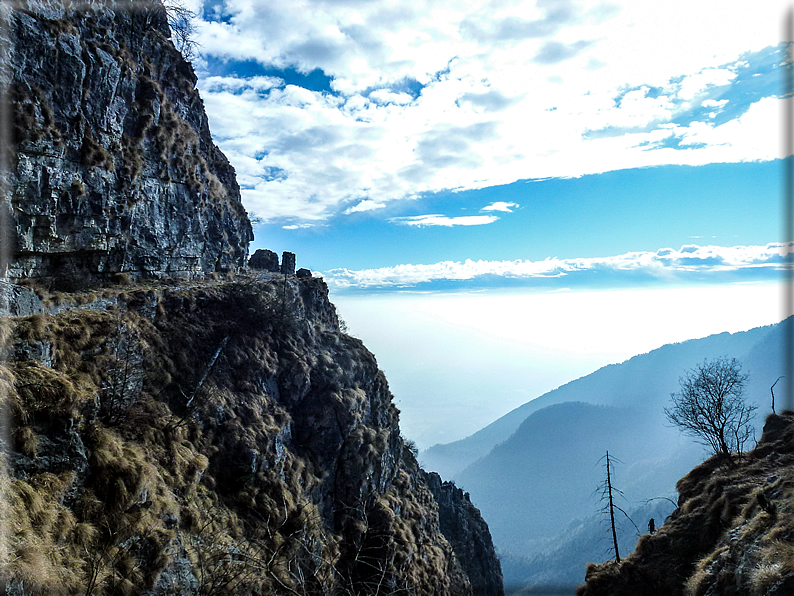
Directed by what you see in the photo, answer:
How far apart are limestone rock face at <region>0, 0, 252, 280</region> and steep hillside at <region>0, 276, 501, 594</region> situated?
216 inches

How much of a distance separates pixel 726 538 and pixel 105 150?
159ft

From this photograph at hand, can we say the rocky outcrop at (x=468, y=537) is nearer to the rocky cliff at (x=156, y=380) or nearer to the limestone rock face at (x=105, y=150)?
the rocky cliff at (x=156, y=380)

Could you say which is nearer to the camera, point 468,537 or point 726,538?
point 726,538

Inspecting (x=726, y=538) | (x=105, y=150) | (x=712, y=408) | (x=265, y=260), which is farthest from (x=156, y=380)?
(x=712, y=408)

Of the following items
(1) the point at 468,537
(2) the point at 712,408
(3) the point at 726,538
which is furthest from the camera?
(1) the point at 468,537

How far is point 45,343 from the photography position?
18.9 meters

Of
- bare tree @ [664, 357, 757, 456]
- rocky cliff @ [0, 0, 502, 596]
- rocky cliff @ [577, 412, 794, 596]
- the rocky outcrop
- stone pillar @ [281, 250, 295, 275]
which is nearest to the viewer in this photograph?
rocky cliff @ [0, 0, 502, 596]

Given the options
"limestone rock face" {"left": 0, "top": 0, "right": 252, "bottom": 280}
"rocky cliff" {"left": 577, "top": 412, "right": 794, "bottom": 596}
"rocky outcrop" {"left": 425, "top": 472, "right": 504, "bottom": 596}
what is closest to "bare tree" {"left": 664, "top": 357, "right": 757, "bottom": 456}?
"rocky cliff" {"left": 577, "top": 412, "right": 794, "bottom": 596}

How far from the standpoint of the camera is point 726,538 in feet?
69.3

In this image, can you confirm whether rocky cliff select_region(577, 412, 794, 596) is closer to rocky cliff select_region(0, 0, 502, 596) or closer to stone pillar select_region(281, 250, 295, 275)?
rocky cliff select_region(0, 0, 502, 596)

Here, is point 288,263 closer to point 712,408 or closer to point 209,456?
point 209,456

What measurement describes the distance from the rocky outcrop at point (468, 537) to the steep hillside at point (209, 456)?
3.74 feet

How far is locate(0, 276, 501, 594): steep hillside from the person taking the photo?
1441 cm

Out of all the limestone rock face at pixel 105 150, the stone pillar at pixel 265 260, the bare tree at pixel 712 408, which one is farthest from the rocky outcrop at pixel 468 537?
the limestone rock face at pixel 105 150
